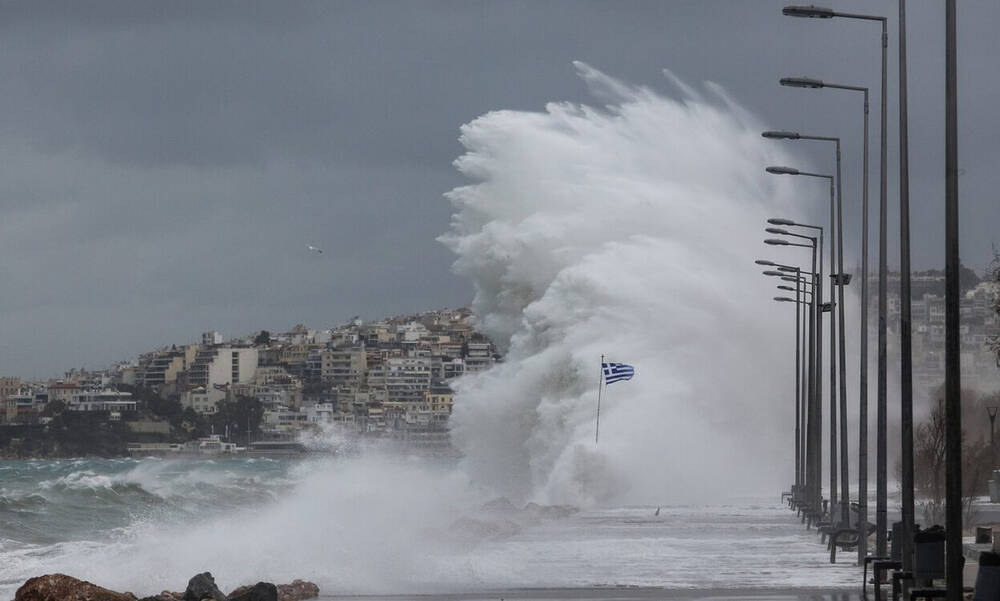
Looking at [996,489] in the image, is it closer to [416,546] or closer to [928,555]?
[416,546]

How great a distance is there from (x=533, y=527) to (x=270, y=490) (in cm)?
3349

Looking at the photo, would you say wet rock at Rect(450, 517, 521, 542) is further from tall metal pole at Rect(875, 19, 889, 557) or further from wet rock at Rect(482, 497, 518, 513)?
tall metal pole at Rect(875, 19, 889, 557)

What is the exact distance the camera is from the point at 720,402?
226 feet

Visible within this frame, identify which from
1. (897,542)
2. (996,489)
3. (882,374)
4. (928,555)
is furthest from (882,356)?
(996,489)

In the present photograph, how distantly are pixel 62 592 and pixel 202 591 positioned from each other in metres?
1.80

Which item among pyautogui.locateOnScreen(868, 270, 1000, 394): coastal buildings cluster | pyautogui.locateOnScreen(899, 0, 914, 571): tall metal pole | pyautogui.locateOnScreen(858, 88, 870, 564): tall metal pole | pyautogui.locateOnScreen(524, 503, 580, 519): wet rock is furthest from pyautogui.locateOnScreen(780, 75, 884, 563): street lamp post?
pyautogui.locateOnScreen(868, 270, 1000, 394): coastal buildings cluster

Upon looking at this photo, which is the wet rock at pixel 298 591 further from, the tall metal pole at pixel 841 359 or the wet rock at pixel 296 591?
the tall metal pole at pixel 841 359

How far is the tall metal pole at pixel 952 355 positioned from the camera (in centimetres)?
1570

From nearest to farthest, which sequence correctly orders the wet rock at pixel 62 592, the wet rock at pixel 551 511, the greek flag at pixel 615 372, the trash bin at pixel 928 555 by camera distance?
the trash bin at pixel 928 555 < the wet rock at pixel 62 592 < the wet rock at pixel 551 511 < the greek flag at pixel 615 372

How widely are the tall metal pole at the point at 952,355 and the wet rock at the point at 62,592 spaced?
1206 cm

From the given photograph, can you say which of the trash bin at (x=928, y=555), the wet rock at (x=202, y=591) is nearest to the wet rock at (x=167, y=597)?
the wet rock at (x=202, y=591)

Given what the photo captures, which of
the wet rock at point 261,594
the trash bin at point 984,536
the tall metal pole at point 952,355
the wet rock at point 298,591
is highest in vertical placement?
the tall metal pole at point 952,355

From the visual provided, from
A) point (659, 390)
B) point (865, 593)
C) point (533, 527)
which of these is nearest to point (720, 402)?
point (659, 390)

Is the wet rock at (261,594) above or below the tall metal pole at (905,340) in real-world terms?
below
